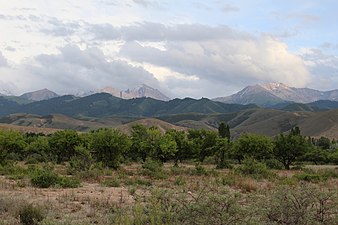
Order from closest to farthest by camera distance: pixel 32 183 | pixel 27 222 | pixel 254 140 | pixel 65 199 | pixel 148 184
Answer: pixel 27 222
pixel 65 199
pixel 32 183
pixel 148 184
pixel 254 140

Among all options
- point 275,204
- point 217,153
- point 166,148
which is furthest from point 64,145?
point 275,204

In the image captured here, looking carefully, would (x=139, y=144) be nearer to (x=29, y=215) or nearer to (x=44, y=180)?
(x=44, y=180)

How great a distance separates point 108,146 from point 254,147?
2293 centimetres

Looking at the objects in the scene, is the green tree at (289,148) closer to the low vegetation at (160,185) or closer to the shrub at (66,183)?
the low vegetation at (160,185)

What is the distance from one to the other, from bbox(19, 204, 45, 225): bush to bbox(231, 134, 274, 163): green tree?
147ft

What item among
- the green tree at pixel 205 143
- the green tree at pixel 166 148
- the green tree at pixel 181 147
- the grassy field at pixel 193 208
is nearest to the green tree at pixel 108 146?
the green tree at pixel 166 148

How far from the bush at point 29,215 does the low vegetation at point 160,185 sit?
0.03m

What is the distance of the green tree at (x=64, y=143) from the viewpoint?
177 feet

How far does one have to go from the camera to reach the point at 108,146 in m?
43.8

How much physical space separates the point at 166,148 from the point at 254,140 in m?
13.6

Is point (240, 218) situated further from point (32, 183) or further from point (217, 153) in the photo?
point (217, 153)

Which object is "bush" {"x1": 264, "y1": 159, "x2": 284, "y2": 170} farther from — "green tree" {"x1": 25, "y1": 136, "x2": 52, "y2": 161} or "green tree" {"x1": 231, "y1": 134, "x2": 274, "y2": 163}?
"green tree" {"x1": 25, "y1": 136, "x2": 52, "y2": 161}

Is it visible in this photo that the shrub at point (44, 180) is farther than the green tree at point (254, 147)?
No

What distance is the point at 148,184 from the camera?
27219 millimetres
